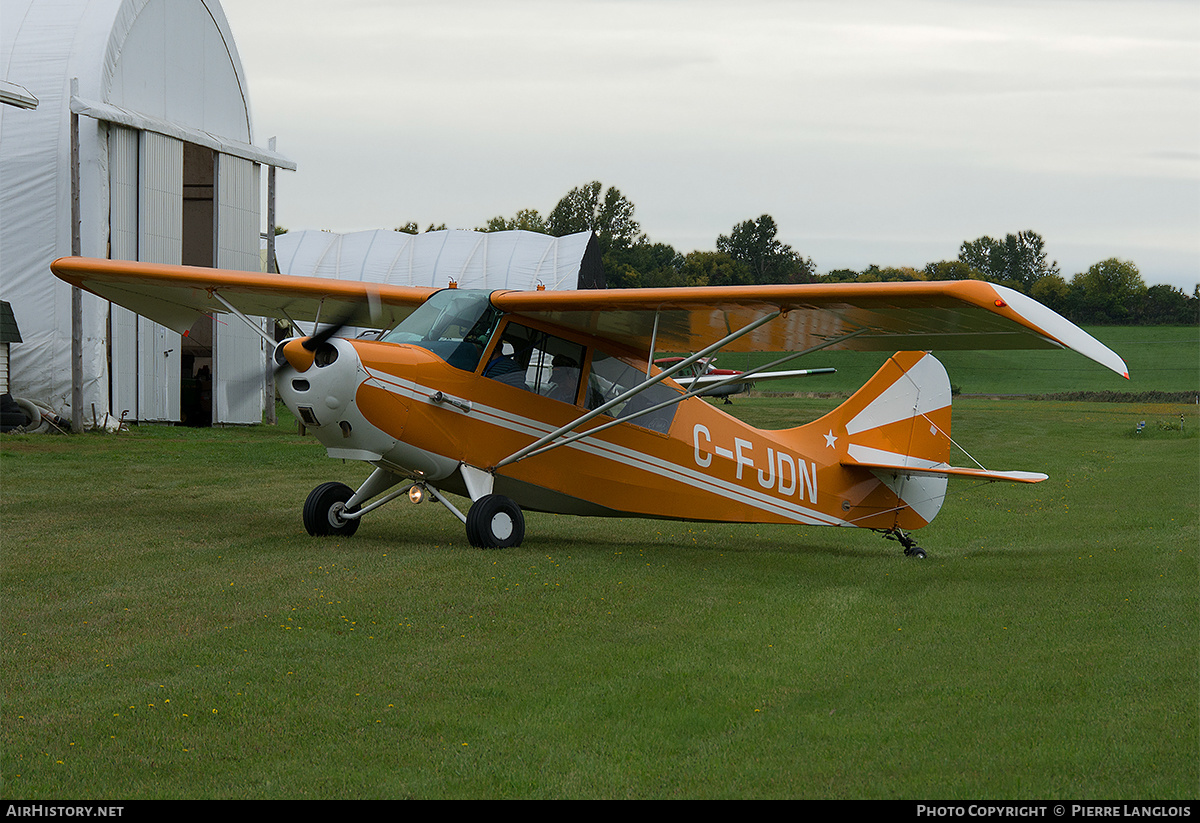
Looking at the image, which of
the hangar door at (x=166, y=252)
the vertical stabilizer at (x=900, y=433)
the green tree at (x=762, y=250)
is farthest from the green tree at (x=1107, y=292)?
the vertical stabilizer at (x=900, y=433)

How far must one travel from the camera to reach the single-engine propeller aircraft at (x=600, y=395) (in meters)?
9.73

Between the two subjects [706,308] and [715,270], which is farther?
[715,270]

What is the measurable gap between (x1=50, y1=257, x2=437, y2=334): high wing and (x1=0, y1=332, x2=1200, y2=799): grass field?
2627mm

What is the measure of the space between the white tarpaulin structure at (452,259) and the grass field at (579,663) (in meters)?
34.5

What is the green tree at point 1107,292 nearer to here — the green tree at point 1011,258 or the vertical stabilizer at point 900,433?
the green tree at point 1011,258

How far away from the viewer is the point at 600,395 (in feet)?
38.2

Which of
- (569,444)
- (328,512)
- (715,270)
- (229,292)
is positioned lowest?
(328,512)

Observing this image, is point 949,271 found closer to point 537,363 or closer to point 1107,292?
point 1107,292

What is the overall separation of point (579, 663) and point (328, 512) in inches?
223

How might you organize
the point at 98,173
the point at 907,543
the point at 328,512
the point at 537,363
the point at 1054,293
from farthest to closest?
the point at 1054,293 < the point at 98,173 < the point at 907,543 < the point at 328,512 < the point at 537,363

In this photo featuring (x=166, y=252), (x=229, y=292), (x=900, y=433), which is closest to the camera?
(x=229, y=292)

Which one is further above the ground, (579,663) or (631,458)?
(631,458)

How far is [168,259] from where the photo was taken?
26.4 metres

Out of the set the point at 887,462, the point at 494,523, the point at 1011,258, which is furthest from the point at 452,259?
the point at 1011,258
